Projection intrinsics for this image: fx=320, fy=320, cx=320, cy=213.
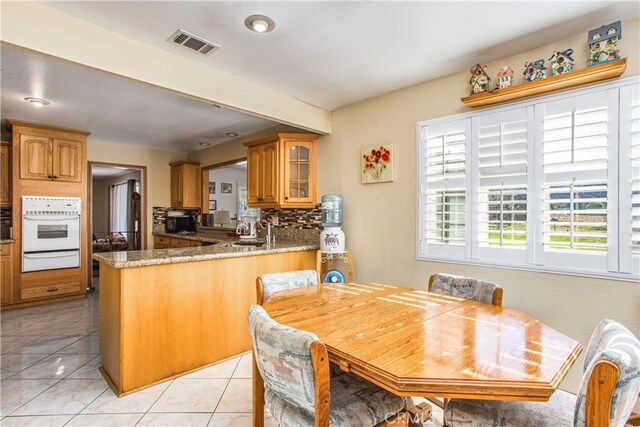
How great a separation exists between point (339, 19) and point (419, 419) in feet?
7.64

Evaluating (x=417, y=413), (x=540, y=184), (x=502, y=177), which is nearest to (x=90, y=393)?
(x=417, y=413)

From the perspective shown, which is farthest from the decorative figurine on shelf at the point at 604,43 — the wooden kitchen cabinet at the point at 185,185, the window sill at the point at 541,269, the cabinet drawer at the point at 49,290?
the cabinet drawer at the point at 49,290

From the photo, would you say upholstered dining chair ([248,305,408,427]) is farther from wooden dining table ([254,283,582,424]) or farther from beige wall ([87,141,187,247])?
beige wall ([87,141,187,247])

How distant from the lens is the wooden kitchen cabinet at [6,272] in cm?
400

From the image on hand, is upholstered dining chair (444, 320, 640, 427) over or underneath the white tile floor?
over

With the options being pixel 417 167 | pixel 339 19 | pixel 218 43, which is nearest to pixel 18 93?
pixel 218 43

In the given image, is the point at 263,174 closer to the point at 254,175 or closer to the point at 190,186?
the point at 254,175

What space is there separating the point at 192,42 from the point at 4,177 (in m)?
3.86

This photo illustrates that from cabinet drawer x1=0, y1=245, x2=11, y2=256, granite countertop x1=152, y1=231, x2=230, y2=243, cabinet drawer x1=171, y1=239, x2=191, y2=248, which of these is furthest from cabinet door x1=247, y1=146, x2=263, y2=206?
cabinet drawer x1=0, y1=245, x2=11, y2=256

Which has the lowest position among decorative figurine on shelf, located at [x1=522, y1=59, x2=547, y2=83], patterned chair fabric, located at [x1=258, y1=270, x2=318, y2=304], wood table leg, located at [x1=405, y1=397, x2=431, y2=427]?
wood table leg, located at [x1=405, y1=397, x2=431, y2=427]

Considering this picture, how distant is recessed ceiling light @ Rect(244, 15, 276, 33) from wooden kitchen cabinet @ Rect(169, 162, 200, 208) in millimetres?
3976

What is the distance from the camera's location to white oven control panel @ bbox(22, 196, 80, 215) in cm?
414

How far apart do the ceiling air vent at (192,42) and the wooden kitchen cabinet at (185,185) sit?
354cm

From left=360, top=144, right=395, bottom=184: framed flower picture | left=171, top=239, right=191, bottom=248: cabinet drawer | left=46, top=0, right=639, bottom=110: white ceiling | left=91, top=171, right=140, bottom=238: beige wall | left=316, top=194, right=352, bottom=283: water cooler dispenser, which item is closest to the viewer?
left=46, top=0, right=639, bottom=110: white ceiling
